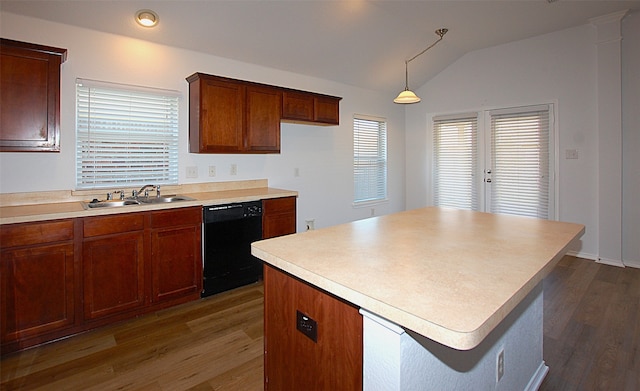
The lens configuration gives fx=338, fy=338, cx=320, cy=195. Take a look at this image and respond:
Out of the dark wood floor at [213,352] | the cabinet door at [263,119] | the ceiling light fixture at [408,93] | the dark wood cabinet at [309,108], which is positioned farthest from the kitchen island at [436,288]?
the dark wood cabinet at [309,108]

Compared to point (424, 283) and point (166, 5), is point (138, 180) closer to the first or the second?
point (166, 5)

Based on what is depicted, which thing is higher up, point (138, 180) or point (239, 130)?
point (239, 130)

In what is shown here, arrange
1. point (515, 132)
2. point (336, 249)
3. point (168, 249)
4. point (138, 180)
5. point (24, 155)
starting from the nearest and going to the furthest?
point (336, 249), point (24, 155), point (168, 249), point (138, 180), point (515, 132)

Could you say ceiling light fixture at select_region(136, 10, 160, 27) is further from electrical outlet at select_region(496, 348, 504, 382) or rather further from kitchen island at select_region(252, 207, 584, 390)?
electrical outlet at select_region(496, 348, 504, 382)

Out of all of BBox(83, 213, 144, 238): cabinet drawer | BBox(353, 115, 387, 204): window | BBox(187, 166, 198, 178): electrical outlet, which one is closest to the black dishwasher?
BBox(83, 213, 144, 238): cabinet drawer

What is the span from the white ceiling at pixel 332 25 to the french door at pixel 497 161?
1.09m

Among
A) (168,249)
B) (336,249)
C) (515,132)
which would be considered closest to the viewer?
(336,249)

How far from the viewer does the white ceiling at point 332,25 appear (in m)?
2.80

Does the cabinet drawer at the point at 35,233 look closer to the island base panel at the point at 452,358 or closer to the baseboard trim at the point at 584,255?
the island base panel at the point at 452,358

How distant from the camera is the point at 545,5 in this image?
3633 mm

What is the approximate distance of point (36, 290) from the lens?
227 cm

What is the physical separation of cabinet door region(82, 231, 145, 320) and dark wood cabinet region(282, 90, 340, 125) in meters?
2.10

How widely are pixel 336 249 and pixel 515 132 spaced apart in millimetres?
4521

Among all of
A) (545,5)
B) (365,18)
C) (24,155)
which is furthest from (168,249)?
(545,5)
